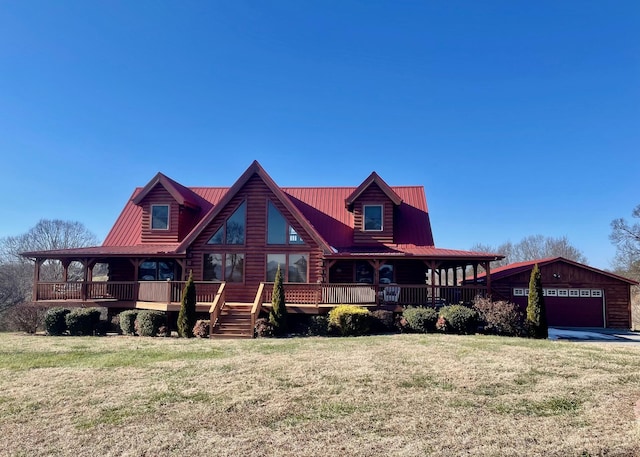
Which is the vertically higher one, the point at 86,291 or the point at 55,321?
the point at 86,291

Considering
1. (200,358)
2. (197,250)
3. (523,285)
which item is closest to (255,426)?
(200,358)

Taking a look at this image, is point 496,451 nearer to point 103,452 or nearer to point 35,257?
point 103,452

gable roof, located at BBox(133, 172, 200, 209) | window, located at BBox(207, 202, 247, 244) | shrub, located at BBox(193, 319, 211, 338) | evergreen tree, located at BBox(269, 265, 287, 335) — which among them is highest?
gable roof, located at BBox(133, 172, 200, 209)

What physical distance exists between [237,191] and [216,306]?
5.52 metres

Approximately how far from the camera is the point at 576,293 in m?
22.4

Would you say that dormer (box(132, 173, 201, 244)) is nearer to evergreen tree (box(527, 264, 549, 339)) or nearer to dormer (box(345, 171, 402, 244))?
dormer (box(345, 171, 402, 244))

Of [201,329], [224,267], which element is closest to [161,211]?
[224,267]

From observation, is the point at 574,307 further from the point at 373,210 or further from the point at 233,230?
the point at 233,230

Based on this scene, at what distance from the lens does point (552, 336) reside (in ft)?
56.6

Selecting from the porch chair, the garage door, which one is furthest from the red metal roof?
the garage door

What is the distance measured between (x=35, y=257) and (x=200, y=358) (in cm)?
1297

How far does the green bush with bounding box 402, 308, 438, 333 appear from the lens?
15773mm

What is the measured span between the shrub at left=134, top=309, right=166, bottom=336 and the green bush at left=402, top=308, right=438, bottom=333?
32.1 feet

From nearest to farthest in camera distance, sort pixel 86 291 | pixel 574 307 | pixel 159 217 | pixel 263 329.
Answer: pixel 263 329, pixel 86 291, pixel 159 217, pixel 574 307
